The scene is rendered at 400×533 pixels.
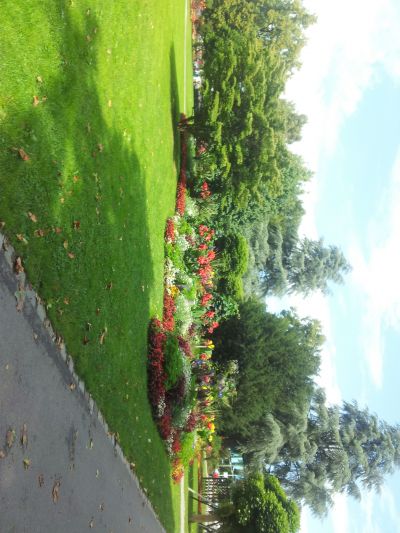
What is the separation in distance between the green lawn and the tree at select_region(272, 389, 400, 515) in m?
13.5

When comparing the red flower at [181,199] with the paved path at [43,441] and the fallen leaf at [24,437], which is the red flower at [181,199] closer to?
the paved path at [43,441]

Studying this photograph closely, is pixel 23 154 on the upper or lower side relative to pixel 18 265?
upper

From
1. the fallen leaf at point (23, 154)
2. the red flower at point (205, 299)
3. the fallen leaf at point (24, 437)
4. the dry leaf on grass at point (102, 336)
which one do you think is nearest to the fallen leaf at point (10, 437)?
the fallen leaf at point (24, 437)

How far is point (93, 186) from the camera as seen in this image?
793 centimetres

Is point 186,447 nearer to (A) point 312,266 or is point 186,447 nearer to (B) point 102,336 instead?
(B) point 102,336

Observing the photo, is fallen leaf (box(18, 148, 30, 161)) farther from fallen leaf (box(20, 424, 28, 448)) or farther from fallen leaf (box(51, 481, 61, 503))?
fallen leaf (box(51, 481, 61, 503))

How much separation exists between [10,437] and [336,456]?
79.4 ft

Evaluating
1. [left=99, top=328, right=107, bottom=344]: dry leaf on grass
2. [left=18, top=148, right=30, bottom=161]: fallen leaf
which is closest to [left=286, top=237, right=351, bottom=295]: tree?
[left=99, top=328, right=107, bottom=344]: dry leaf on grass

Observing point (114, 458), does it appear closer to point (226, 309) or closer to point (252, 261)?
point (226, 309)

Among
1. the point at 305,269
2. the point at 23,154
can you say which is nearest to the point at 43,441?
the point at 23,154

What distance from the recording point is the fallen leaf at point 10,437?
4.78 m

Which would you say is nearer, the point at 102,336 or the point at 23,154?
the point at 23,154

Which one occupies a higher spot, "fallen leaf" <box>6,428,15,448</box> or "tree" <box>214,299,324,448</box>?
"tree" <box>214,299,324,448</box>

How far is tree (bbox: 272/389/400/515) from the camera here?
25.2m
